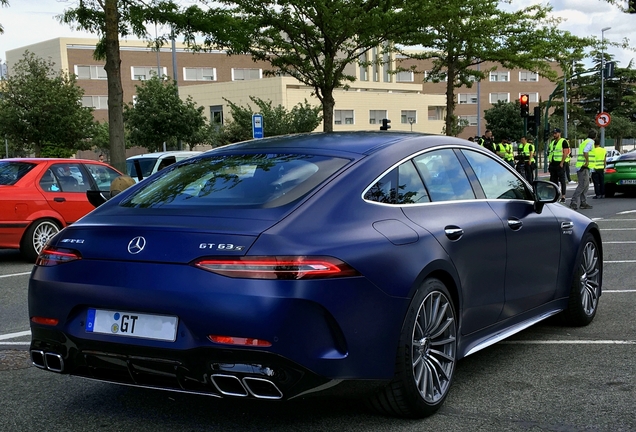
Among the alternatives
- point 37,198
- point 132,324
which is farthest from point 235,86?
point 132,324

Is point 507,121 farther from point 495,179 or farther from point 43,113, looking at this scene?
point 495,179

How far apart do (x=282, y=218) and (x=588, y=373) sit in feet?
7.89

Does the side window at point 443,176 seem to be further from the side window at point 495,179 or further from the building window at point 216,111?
the building window at point 216,111

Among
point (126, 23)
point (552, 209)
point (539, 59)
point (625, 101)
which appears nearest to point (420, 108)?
point (625, 101)

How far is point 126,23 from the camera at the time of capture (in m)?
19.1

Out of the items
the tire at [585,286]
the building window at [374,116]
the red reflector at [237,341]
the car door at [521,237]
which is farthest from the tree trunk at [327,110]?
the building window at [374,116]

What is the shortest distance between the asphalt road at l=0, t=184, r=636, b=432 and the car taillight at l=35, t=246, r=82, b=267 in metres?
0.83

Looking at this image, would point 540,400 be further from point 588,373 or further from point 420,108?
point 420,108

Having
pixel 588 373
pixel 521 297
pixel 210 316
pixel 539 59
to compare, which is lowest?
pixel 588 373

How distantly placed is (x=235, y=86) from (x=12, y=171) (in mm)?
69444

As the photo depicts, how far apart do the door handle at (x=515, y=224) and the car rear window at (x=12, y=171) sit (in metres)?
8.40

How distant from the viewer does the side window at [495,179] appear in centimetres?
515

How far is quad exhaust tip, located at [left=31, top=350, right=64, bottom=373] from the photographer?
3.88 meters

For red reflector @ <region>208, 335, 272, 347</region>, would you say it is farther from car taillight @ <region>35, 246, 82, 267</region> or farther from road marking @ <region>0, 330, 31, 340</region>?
road marking @ <region>0, 330, 31, 340</region>
